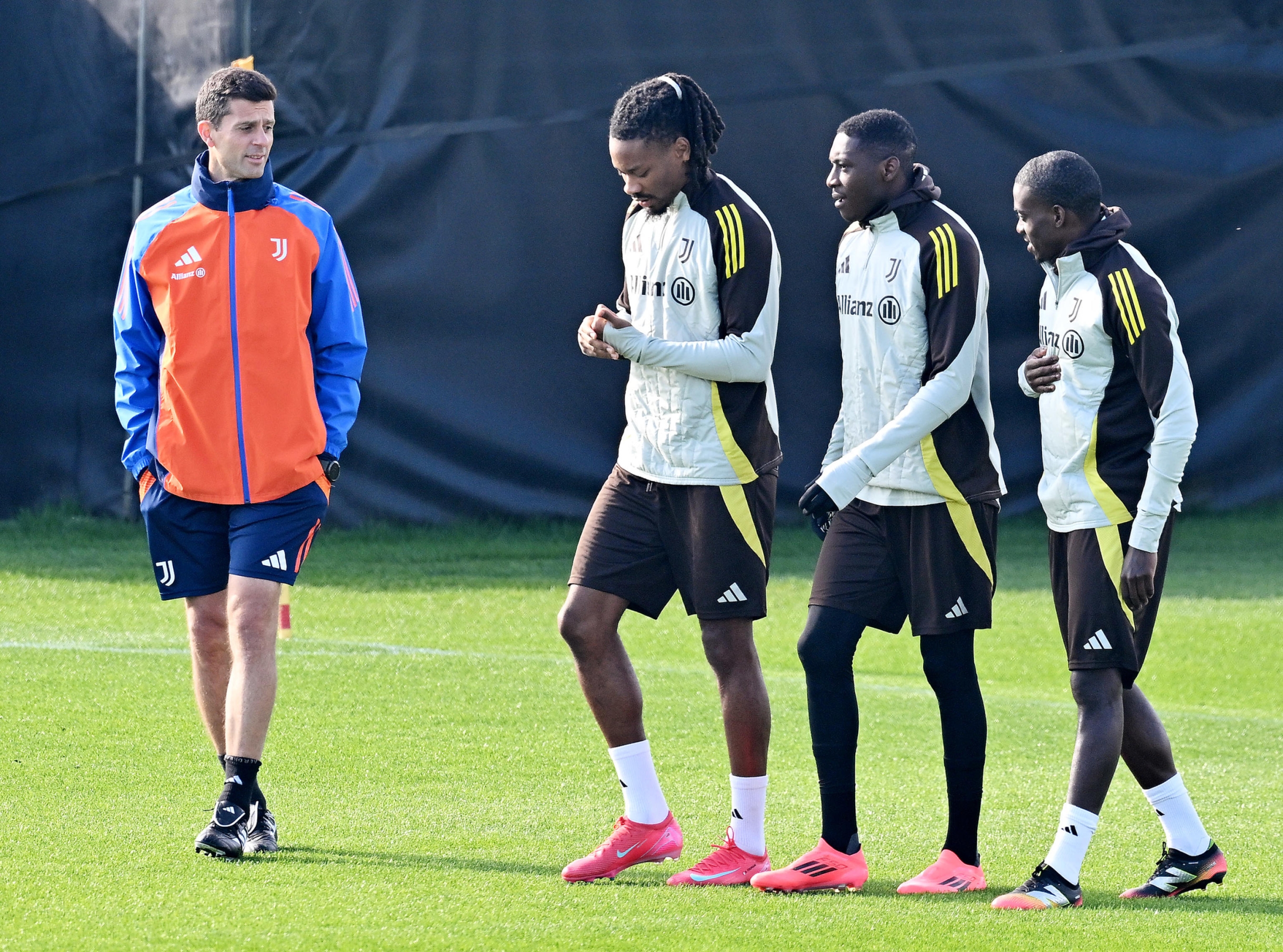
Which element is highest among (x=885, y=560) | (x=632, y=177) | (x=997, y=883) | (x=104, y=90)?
(x=104, y=90)

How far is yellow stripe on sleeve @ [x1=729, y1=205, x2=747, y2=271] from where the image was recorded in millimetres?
4441

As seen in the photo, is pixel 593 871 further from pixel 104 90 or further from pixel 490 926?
pixel 104 90

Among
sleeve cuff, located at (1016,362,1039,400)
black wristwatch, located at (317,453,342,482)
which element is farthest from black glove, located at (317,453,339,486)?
sleeve cuff, located at (1016,362,1039,400)

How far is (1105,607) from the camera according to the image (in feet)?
14.2

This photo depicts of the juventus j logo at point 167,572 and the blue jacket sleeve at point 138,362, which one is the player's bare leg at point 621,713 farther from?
the blue jacket sleeve at point 138,362

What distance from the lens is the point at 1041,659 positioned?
8984 millimetres

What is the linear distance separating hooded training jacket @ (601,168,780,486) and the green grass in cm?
108

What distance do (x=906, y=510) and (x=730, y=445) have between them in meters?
0.47

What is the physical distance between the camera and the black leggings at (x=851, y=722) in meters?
4.41

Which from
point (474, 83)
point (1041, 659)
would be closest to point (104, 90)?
point (474, 83)

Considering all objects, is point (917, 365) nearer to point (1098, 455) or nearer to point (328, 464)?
point (1098, 455)

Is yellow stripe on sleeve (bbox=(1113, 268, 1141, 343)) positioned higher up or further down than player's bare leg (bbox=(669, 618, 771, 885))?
higher up

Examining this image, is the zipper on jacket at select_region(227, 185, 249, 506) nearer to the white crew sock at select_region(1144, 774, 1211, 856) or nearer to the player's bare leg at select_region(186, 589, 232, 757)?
the player's bare leg at select_region(186, 589, 232, 757)

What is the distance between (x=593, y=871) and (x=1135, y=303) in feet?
6.30
